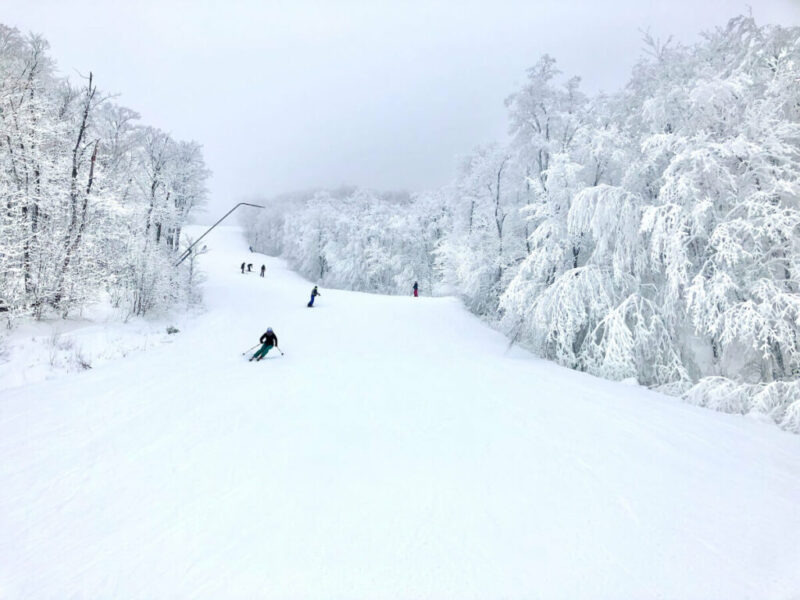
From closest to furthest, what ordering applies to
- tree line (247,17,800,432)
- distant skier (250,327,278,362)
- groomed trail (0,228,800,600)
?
groomed trail (0,228,800,600), tree line (247,17,800,432), distant skier (250,327,278,362)

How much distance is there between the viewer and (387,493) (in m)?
3.88

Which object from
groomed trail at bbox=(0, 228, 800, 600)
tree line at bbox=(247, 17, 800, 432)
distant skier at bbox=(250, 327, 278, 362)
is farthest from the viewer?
distant skier at bbox=(250, 327, 278, 362)

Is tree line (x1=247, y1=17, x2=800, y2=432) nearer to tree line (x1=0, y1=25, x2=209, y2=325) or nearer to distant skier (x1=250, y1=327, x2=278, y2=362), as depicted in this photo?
distant skier (x1=250, y1=327, x2=278, y2=362)

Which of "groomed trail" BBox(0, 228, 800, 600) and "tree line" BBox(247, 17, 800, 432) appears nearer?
"groomed trail" BBox(0, 228, 800, 600)

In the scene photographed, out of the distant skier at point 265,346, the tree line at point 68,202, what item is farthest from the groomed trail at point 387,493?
the tree line at point 68,202

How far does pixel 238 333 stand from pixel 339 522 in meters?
12.9

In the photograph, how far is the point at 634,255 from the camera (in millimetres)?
11227

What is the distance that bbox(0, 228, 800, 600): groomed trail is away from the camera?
275 centimetres

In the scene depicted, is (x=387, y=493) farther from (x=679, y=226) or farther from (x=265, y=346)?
(x=679, y=226)

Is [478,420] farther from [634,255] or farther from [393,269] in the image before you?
[393,269]

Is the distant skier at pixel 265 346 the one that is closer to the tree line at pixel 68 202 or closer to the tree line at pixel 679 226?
the tree line at pixel 68 202

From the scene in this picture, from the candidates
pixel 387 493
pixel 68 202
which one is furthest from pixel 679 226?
pixel 68 202

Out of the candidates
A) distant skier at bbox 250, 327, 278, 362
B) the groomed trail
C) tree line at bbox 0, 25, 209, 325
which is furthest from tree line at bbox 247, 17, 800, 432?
tree line at bbox 0, 25, 209, 325

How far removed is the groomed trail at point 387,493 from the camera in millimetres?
2750
